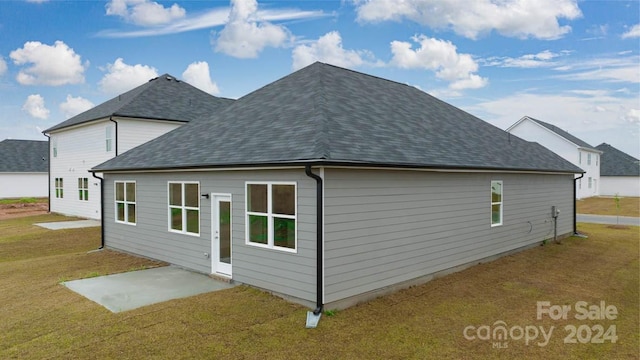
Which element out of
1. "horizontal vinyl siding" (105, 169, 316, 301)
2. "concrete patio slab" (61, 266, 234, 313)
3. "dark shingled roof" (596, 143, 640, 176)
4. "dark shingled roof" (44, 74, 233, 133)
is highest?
"dark shingled roof" (44, 74, 233, 133)

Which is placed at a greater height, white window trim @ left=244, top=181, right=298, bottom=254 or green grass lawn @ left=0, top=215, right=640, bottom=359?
white window trim @ left=244, top=181, right=298, bottom=254

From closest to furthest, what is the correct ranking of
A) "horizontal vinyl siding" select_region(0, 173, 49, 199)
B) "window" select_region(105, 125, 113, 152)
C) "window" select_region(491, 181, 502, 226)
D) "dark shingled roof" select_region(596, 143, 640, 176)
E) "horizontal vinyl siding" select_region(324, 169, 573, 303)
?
"horizontal vinyl siding" select_region(324, 169, 573, 303) → "window" select_region(491, 181, 502, 226) → "window" select_region(105, 125, 113, 152) → "horizontal vinyl siding" select_region(0, 173, 49, 199) → "dark shingled roof" select_region(596, 143, 640, 176)

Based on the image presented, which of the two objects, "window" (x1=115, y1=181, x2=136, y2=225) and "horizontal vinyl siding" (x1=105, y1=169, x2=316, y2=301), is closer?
"horizontal vinyl siding" (x1=105, y1=169, x2=316, y2=301)

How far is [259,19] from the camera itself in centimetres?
1711

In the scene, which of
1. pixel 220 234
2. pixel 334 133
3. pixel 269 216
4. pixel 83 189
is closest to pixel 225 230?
pixel 220 234

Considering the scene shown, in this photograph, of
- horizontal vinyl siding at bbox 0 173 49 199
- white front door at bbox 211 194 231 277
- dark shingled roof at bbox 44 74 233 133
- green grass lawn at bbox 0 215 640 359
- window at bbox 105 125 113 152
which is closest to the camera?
green grass lawn at bbox 0 215 640 359

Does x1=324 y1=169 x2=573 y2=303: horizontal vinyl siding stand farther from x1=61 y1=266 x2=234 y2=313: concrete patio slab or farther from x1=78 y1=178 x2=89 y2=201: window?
x1=78 y1=178 x2=89 y2=201: window

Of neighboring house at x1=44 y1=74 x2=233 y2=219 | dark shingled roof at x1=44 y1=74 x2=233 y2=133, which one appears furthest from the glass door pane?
neighboring house at x1=44 y1=74 x2=233 y2=219

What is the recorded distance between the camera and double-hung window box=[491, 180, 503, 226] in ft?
36.2

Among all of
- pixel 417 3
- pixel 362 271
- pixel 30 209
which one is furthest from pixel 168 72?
pixel 362 271

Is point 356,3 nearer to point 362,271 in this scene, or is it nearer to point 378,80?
point 378,80

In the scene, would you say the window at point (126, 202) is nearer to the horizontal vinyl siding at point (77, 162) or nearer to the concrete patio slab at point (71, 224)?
the concrete patio slab at point (71, 224)

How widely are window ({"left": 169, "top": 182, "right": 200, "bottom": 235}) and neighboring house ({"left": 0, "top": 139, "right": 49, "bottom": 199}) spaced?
3651 cm

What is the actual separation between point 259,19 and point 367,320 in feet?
48.2
